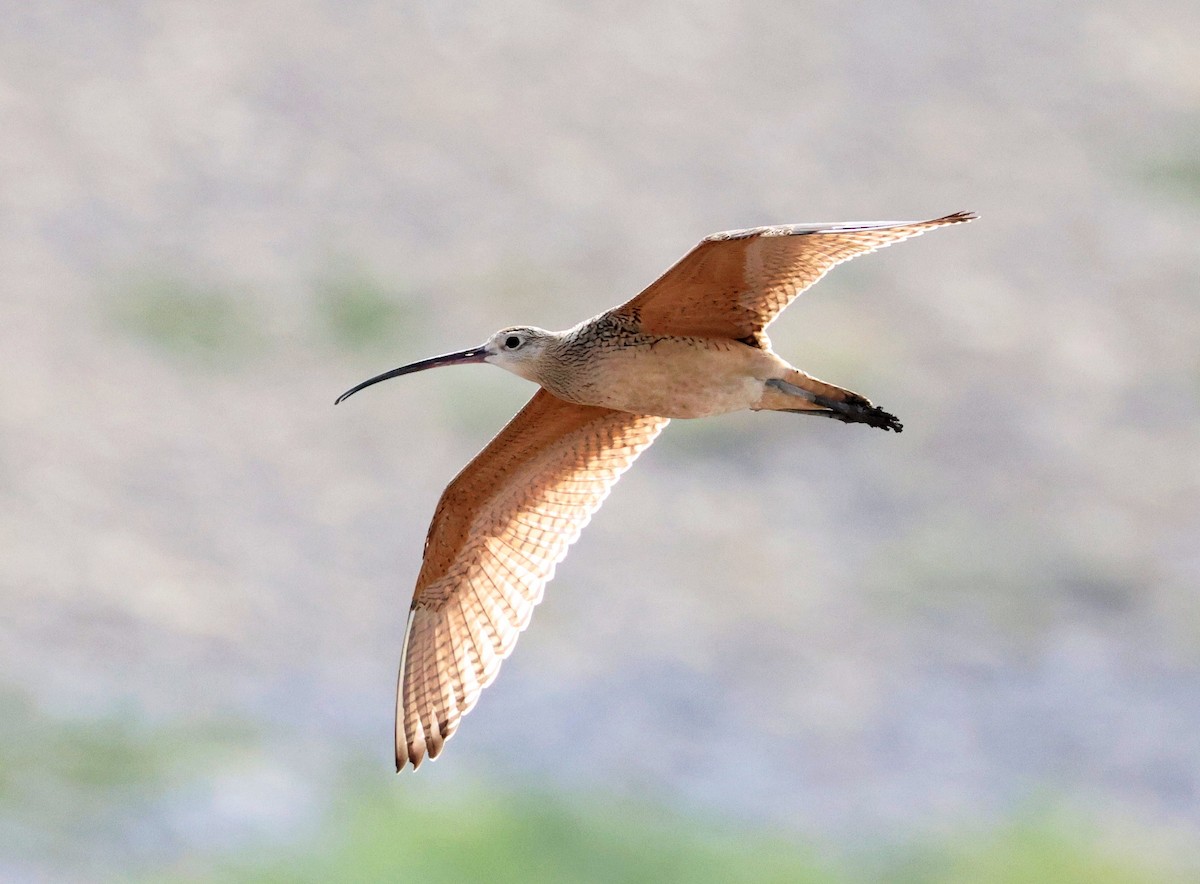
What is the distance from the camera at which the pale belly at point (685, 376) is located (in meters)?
8.82

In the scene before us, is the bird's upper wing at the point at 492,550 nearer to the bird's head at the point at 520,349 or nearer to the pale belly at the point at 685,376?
the bird's head at the point at 520,349

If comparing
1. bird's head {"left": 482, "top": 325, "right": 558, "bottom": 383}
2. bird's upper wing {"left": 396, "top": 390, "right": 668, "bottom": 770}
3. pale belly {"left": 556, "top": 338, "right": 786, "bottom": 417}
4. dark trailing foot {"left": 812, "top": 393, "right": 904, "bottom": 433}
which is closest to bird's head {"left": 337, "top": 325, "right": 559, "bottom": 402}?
bird's head {"left": 482, "top": 325, "right": 558, "bottom": 383}

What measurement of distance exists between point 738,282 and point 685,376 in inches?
18.2

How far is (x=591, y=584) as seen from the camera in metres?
34.1

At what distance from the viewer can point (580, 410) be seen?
32.1 ft

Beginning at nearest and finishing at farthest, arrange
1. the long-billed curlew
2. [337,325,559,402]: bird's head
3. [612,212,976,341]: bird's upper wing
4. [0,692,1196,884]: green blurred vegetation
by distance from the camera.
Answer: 1. [612,212,976,341]: bird's upper wing
2. the long-billed curlew
3. [337,325,559,402]: bird's head
4. [0,692,1196,884]: green blurred vegetation

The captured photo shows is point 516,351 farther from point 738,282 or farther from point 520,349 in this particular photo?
point 738,282

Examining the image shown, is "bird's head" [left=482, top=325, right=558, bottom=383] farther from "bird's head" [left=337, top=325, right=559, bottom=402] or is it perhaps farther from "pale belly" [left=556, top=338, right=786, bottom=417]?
"pale belly" [left=556, top=338, right=786, bottom=417]

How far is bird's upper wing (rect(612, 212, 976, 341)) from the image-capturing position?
850cm

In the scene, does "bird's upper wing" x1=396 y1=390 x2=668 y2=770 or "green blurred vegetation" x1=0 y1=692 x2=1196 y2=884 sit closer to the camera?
"bird's upper wing" x1=396 y1=390 x2=668 y2=770

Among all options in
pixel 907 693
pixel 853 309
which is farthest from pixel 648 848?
pixel 853 309

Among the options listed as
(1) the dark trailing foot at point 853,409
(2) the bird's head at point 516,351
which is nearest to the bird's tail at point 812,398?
(1) the dark trailing foot at point 853,409

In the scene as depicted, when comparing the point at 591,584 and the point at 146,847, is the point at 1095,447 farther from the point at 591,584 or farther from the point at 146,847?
the point at 146,847

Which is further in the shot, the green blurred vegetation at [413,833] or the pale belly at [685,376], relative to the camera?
the green blurred vegetation at [413,833]
